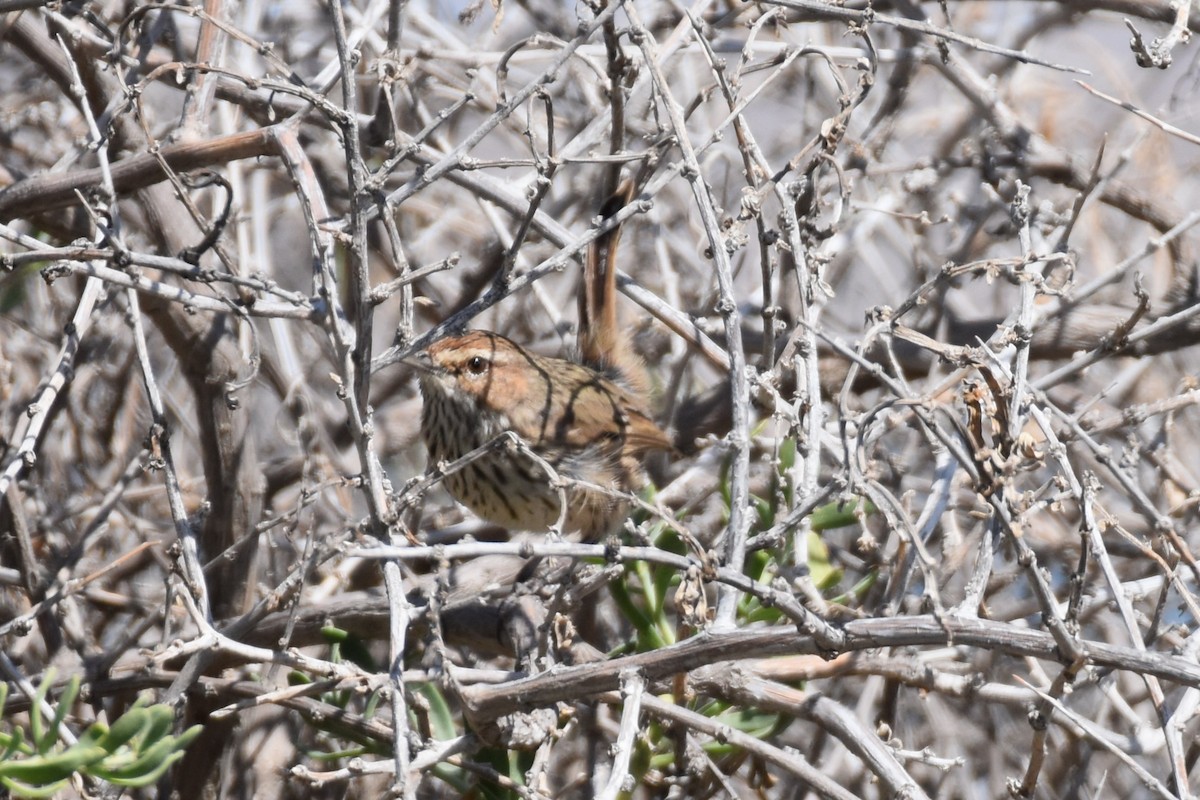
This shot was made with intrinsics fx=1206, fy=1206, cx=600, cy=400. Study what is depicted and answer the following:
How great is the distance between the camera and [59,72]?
3391 mm

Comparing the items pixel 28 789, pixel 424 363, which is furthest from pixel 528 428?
pixel 28 789

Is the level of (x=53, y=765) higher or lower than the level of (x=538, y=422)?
higher

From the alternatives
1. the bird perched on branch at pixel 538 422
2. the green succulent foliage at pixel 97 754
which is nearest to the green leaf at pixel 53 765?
the green succulent foliage at pixel 97 754

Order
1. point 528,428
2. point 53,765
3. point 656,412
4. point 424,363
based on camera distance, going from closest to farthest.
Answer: point 53,765
point 424,363
point 528,428
point 656,412

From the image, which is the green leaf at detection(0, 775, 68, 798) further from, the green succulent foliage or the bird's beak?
the bird's beak

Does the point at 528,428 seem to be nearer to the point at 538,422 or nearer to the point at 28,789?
the point at 538,422

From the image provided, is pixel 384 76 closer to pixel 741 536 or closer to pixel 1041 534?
pixel 741 536

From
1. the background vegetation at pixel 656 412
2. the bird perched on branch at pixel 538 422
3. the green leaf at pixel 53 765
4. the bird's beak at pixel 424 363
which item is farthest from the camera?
the bird perched on branch at pixel 538 422

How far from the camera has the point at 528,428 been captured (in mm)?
3996

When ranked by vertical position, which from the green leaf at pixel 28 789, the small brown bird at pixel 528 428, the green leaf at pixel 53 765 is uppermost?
the green leaf at pixel 53 765

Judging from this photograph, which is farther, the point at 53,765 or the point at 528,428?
the point at 528,428

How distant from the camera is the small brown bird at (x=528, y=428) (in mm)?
3812

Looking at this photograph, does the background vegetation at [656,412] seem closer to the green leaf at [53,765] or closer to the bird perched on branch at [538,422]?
the green leaf at [53,765]

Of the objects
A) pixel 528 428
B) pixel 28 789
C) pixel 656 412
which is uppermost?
pixel 28 789
